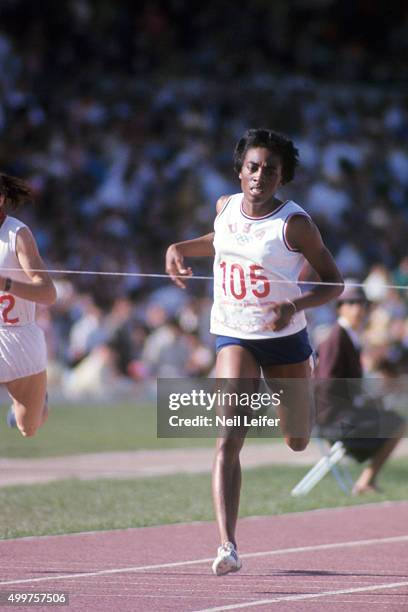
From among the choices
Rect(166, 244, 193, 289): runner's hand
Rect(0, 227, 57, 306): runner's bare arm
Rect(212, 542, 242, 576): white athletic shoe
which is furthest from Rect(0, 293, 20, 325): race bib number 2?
Rect(212, 542, 242, 576): white athletic shoe

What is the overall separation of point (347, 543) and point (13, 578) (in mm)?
2734

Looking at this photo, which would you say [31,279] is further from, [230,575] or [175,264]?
[230,575]

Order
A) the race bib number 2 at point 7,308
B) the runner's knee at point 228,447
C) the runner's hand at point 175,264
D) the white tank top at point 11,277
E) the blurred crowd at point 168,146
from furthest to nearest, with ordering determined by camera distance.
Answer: the blurred crowd at point 168,146 < the race bib number 2 at point 7,308 < the runner's hand at point 175,264 < the white tank top at point 11,277 < the runner's knee at point 228,447

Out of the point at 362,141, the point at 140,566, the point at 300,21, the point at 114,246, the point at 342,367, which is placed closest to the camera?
the point at 140,566

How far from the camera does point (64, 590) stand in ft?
21.8

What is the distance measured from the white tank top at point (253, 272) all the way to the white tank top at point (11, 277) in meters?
1.16

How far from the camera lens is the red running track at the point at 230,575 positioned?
6.48 m

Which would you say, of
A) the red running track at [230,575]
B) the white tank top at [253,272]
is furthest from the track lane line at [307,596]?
the white tank top at [253,272]

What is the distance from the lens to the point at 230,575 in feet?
24.1

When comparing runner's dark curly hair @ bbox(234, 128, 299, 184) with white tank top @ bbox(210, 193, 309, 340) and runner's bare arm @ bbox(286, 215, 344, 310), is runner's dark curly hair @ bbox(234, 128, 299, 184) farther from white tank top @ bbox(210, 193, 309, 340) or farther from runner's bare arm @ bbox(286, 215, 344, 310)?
runner's bare arm @ bbox(286, 215, 344, 310)

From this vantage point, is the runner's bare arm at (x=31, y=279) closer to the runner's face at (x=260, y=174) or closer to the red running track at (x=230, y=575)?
the runner's face at (x=260, y=174)

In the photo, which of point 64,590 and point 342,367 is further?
point 342,367

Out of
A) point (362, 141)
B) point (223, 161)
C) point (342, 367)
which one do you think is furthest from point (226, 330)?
point (362, 141)

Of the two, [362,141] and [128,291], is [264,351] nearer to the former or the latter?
[128,291]
